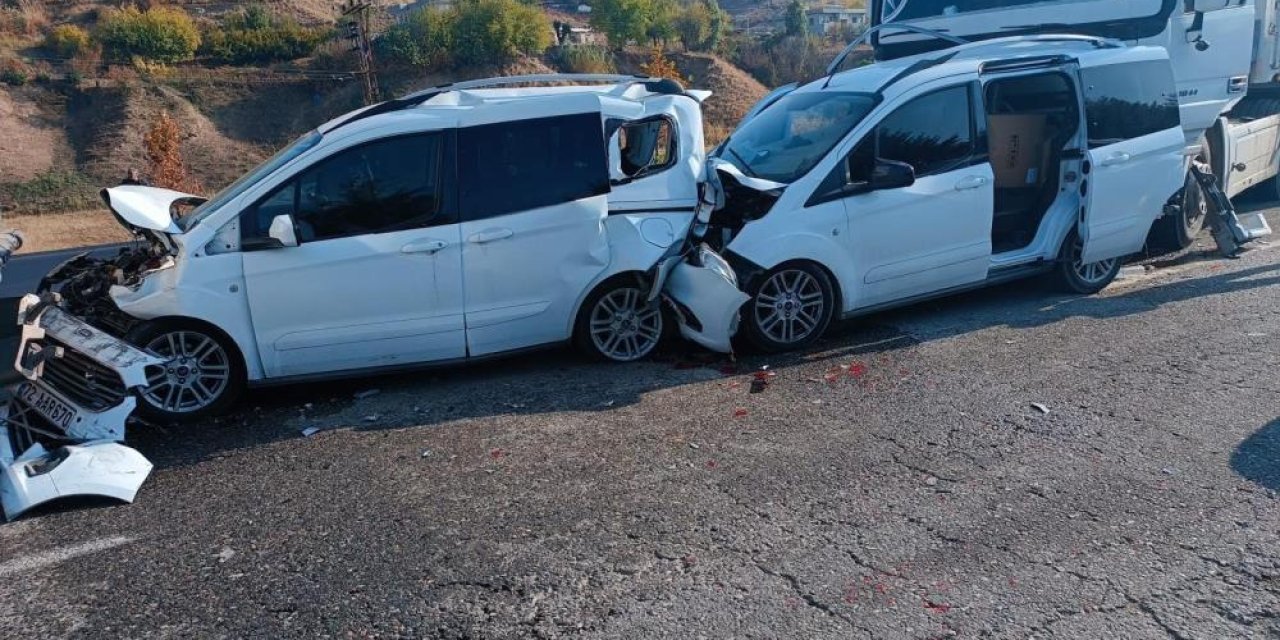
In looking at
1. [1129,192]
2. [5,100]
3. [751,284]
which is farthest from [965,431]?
[5,100]

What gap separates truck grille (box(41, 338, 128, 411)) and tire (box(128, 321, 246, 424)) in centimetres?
24

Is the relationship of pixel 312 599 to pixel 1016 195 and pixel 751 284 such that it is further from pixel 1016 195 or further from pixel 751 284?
pixel 1016 195

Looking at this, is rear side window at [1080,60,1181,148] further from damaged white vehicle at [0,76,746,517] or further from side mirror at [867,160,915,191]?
damaged white vehicle at [0,76,746,517]

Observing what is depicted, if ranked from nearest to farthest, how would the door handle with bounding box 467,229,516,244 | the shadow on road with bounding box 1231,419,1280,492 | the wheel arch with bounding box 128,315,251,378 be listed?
the shadow on road with bounding box 1231,419,1280,492, the wheel arch with bounding box 128,315,251,378, the door handle with bounding box 467,229,516,244

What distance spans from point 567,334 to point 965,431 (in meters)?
2.77

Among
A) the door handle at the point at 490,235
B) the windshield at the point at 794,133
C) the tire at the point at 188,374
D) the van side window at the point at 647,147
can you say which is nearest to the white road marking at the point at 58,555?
the tire at the point at 188,374

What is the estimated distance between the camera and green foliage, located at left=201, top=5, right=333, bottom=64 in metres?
44.1

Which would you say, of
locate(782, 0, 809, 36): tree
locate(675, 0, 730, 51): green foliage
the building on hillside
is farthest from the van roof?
the building on hillside

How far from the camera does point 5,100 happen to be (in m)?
38.4

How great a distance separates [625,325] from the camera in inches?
274

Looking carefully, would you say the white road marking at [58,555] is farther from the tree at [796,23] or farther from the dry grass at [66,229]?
the tree at [796,23]

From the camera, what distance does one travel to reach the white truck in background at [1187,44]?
9.97 metres

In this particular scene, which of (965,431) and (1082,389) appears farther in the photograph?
(1082,389)

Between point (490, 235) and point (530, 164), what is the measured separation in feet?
1.91
